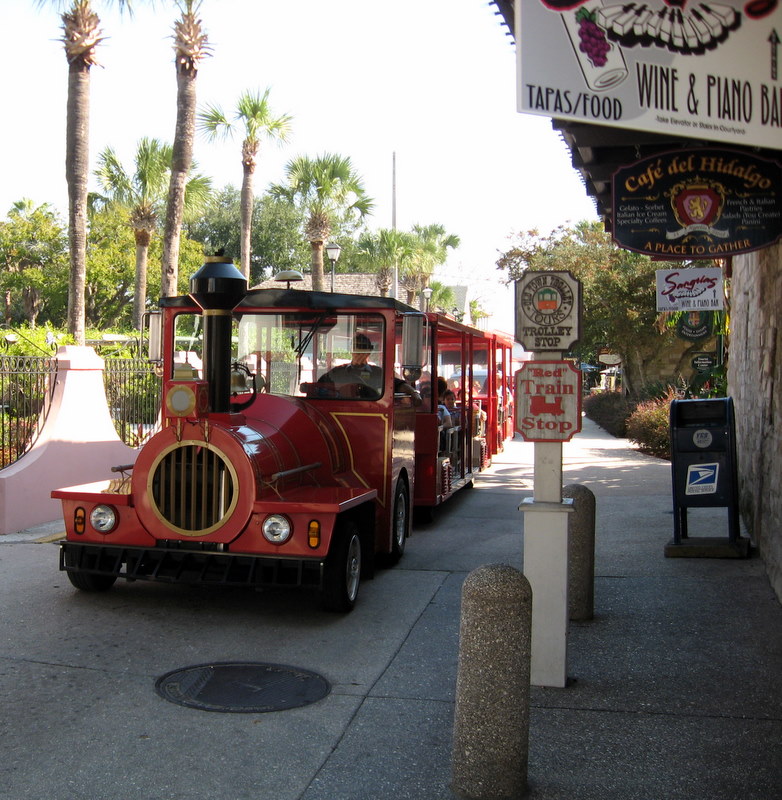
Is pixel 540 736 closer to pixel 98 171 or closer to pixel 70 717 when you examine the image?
pixel 70 717

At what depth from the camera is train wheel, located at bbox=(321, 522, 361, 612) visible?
6.27 metres

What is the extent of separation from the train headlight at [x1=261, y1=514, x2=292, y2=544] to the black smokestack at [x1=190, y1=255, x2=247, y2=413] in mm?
920

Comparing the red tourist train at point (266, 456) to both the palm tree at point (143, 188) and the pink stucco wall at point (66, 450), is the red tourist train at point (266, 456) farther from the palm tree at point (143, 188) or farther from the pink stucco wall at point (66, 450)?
the palm tree at point (143, 188)

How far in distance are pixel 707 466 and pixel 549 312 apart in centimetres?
409

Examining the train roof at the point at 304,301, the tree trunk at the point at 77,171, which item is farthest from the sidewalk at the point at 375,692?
the tree trunk at the point at 77,171

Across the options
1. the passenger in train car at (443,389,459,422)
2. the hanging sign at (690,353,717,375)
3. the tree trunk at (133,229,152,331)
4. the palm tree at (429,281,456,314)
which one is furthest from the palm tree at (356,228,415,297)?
the passenger in train car at (443,389,459,422)

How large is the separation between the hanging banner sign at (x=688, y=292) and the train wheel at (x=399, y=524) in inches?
194

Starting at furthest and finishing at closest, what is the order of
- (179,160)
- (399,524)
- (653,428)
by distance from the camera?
(653,428), (179,160), (399,524)

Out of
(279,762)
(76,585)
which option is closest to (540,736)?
(279,762)

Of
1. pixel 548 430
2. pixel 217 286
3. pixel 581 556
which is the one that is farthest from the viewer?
pixel 217 286

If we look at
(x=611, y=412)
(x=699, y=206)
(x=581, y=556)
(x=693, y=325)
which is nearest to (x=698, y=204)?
(x=699, y=206)

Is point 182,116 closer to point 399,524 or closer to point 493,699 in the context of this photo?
point 399,524

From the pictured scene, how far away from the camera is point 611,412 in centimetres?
2994

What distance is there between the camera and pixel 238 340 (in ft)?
26.2
